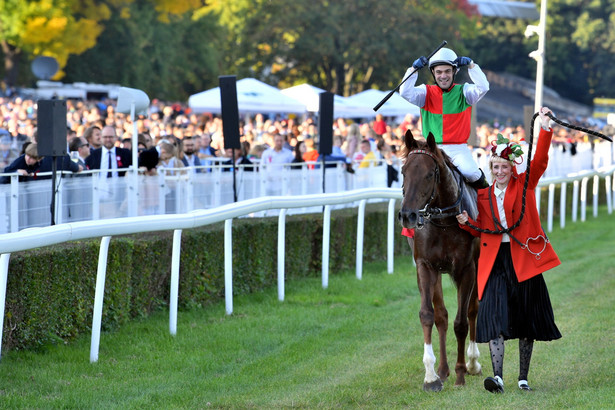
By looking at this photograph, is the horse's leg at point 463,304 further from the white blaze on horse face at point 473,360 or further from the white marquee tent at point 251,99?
the white marquee tent at point 251,99

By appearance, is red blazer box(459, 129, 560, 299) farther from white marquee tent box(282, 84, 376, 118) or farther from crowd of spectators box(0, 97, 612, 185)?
white marquee tent box(282, 84, 376, 118)

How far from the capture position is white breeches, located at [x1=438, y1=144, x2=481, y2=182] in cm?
742

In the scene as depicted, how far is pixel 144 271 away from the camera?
874 cm

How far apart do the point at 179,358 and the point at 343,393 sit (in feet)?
4.98

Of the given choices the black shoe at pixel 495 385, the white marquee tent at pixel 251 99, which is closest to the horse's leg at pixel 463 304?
the black shoe at pixel 495 385

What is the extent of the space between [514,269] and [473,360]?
1.00 m

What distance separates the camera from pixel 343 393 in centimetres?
654

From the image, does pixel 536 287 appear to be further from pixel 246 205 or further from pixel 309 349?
pixel 246 205

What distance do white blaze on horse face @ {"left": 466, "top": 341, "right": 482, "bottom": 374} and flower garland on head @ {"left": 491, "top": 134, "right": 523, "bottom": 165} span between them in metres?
1.39

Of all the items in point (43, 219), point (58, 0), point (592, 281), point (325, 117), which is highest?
point (58, 0)

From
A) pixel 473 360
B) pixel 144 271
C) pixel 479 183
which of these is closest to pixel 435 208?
pixel 479 183

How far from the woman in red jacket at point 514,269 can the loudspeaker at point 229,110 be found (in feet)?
19.2

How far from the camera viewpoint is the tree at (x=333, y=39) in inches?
1969

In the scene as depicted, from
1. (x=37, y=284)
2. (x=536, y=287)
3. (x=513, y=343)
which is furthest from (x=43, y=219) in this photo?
(x=536, y=287)
